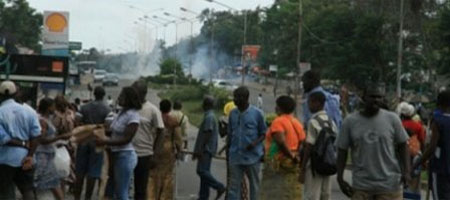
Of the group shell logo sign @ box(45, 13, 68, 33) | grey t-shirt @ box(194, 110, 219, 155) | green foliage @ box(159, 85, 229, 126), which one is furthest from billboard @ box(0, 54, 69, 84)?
green foliage @ box(159, 85, 229, 126)

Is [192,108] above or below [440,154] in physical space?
below

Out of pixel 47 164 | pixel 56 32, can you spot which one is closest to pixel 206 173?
pixel 47 164

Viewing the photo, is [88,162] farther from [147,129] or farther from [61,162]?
[147,129]

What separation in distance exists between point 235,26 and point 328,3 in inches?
2013

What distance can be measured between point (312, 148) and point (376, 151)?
1.42 m

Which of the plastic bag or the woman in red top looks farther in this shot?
the woman in red top

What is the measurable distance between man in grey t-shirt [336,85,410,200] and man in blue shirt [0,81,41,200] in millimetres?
3371

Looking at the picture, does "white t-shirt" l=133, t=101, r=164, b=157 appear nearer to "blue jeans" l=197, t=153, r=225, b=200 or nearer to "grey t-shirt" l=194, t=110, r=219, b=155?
"grey t-shirt" l=194, t=110, r=219, b=155

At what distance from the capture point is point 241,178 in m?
11.5

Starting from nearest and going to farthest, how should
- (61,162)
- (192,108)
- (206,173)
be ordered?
1. (61,162)
2. (206,173)
3. (192,108)

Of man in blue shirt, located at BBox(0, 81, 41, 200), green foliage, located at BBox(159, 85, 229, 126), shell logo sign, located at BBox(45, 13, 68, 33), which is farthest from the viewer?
green foliage, located at BBox(159, 85, 229, 126)

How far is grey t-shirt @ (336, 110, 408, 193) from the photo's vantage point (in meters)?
8.41

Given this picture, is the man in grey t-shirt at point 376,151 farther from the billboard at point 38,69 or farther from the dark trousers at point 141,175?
the billboard at point 38,69

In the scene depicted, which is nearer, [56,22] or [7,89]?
[7,89]
